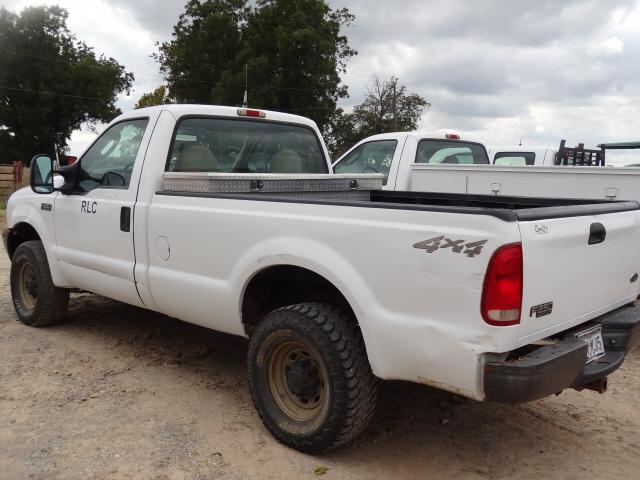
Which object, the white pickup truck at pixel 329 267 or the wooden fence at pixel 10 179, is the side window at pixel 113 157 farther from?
the wooden fence at pixel 10 179

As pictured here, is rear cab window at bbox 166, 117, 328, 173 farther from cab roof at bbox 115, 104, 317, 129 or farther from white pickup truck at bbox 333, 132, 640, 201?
white pickup truck at bbox 333, 132, 640, 201

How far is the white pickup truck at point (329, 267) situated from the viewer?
248cm

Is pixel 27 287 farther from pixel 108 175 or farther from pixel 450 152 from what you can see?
pixel 450 152

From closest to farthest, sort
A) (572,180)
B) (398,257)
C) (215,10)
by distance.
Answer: (398,257), (572,180), (215,10)

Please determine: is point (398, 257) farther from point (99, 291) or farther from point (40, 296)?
point (40, 296)

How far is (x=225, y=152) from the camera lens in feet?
14.4

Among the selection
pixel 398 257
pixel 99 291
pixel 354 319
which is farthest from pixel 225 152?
pixel 398 257

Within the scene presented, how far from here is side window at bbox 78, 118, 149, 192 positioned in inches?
171

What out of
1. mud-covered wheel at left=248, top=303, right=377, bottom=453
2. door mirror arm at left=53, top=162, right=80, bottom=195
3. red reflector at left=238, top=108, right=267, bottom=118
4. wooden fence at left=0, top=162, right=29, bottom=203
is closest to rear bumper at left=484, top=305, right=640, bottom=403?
mud-covered wheel at left=248, top=303, right=377, bottom=453

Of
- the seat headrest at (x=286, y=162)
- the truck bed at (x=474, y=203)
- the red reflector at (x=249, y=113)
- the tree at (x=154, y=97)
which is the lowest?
the truck bed at (x=474, y=203)

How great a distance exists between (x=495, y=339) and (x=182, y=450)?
70.6 inches

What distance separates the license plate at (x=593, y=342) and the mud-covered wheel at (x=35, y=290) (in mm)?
4176

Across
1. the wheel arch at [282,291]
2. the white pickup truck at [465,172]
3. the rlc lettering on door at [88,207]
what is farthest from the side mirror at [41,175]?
the white pickup truck at [465,172]

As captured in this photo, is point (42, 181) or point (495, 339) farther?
point (42, 181)
